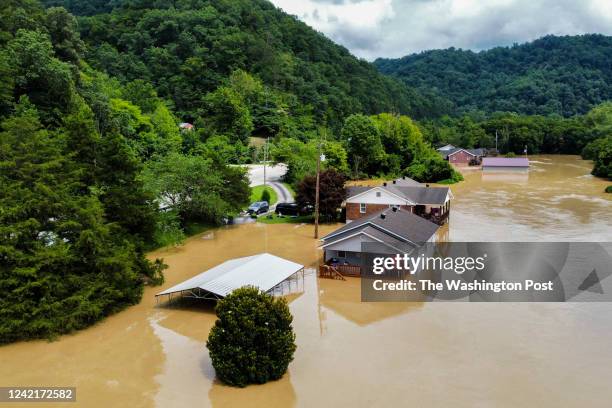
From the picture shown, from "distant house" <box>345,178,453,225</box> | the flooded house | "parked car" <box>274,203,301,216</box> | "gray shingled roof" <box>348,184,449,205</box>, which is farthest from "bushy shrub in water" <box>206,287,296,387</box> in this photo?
the flooded house

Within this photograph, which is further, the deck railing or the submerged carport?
the deck railing

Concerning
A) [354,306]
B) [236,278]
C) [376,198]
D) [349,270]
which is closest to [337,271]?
[349,270]

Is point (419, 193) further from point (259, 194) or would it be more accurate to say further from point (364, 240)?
point (259, 194)

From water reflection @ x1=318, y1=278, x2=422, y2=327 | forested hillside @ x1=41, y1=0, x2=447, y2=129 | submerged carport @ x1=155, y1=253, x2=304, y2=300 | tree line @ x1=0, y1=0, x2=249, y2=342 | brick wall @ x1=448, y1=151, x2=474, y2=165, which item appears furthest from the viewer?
brick wall @ x1=448, y1=151, x2=474, y2=165

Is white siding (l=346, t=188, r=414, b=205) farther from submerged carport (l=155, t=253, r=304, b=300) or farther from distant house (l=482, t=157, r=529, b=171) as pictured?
distant house (l=482, t=157, r=529, b=171)

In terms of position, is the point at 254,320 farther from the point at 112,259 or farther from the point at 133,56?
the point at 133,56
